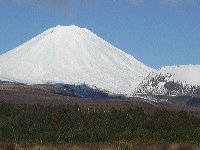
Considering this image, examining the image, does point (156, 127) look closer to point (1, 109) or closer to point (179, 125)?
point (179, 125)

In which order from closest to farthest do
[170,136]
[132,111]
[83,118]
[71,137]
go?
[71,137]
[170,136]
[83,118]
[132,111]

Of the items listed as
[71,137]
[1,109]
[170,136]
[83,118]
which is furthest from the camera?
[1,109]

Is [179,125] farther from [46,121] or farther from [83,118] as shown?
[46,121]

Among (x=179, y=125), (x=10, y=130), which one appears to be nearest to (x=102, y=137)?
(x=10, y=130)

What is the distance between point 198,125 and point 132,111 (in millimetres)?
10939

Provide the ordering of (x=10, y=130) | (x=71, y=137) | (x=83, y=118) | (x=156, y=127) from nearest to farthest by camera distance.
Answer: (x=71, y=137) → (x=10, y=130) → (x=156, y=127) → (x=83, y=118)

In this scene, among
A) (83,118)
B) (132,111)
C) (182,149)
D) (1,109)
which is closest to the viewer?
(182,149)

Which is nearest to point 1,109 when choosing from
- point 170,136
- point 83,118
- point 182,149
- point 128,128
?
point 83,118

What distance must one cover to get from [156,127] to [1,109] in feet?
85.9

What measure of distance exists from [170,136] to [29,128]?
13.9 meters

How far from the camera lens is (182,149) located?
78.8 feet

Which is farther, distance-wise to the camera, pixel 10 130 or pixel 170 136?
pixel 10 130

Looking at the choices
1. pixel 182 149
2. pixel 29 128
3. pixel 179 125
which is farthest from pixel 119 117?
pixel 182 149

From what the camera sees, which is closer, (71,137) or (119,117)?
(71,137)
